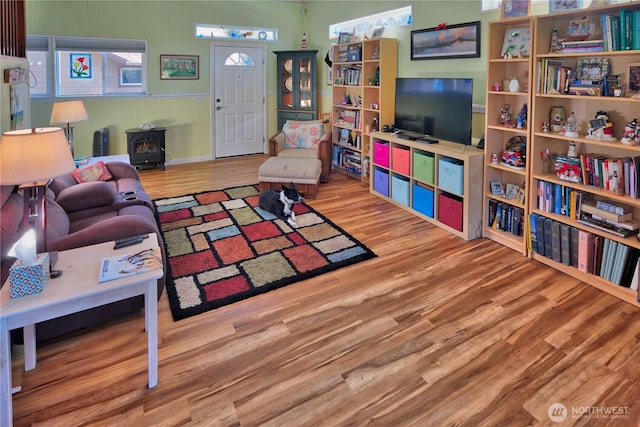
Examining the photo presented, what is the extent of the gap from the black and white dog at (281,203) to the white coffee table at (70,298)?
7.23 feet

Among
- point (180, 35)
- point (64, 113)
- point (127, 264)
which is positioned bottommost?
point (127, 264)

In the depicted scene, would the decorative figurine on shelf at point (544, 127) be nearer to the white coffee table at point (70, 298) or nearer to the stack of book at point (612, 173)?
the stack of book at point (612, 173)

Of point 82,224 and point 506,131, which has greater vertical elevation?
point 506,131

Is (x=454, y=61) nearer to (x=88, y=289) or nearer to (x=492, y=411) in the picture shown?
(x=492, y=411)

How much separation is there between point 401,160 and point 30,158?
352cm

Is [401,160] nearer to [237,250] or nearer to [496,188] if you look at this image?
[496,188]

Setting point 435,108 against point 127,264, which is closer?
point 127,264

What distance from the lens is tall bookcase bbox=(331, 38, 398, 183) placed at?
5.29 metres

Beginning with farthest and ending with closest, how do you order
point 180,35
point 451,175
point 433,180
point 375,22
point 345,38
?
point 180,35
point 345,38
point 375,22
point 433,180
point 451,175

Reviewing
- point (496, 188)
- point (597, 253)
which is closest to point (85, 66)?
point (496, 188)

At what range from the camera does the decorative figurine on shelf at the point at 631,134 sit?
270cm

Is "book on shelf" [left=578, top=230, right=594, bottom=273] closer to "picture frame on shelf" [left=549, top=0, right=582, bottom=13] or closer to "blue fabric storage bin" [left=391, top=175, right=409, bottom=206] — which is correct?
"picture frame on shelf" [left=549, top=0, right=582, bottom=13]

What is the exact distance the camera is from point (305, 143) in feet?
19.7

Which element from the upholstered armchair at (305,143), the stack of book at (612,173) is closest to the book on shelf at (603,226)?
the stack of book at (612,173)
